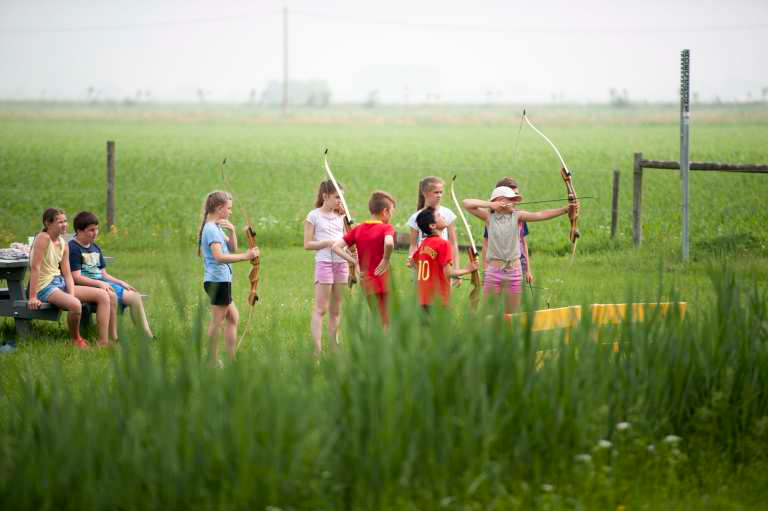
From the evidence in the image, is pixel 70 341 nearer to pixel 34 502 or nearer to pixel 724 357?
pixel 34 502

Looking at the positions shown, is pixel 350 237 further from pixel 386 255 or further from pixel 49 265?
pixel 49 265

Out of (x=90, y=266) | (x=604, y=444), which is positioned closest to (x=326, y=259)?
(x=90, y=266)

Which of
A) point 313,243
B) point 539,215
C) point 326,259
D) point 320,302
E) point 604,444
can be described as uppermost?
point 539,215

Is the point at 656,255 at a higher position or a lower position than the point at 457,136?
lower

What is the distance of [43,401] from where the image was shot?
5.08 metres

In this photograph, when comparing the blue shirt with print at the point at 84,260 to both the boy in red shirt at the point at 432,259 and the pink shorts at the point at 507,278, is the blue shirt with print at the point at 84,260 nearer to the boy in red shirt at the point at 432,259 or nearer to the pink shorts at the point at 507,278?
the boy in red shirt at the point at 432,259

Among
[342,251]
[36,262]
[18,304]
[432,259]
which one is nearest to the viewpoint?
[432,259]

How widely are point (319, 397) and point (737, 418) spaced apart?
2.38m

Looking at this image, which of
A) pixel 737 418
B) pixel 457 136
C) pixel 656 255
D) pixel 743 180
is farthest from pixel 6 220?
pixel 457 136

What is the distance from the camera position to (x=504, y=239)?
8.00 metres

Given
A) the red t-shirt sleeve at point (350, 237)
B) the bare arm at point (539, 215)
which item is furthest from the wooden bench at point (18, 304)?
the bare arm at point (539, 215)

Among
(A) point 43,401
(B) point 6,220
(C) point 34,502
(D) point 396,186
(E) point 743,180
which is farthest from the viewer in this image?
(D) point 396,186

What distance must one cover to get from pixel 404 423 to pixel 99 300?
5.05 m

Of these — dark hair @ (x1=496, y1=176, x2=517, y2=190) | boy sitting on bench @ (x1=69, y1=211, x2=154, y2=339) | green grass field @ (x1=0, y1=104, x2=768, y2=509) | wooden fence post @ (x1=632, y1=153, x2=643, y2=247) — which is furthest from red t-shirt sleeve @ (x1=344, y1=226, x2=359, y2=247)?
wooden fence post @ (x1=632, y1=153, x2=643, y2=247)
